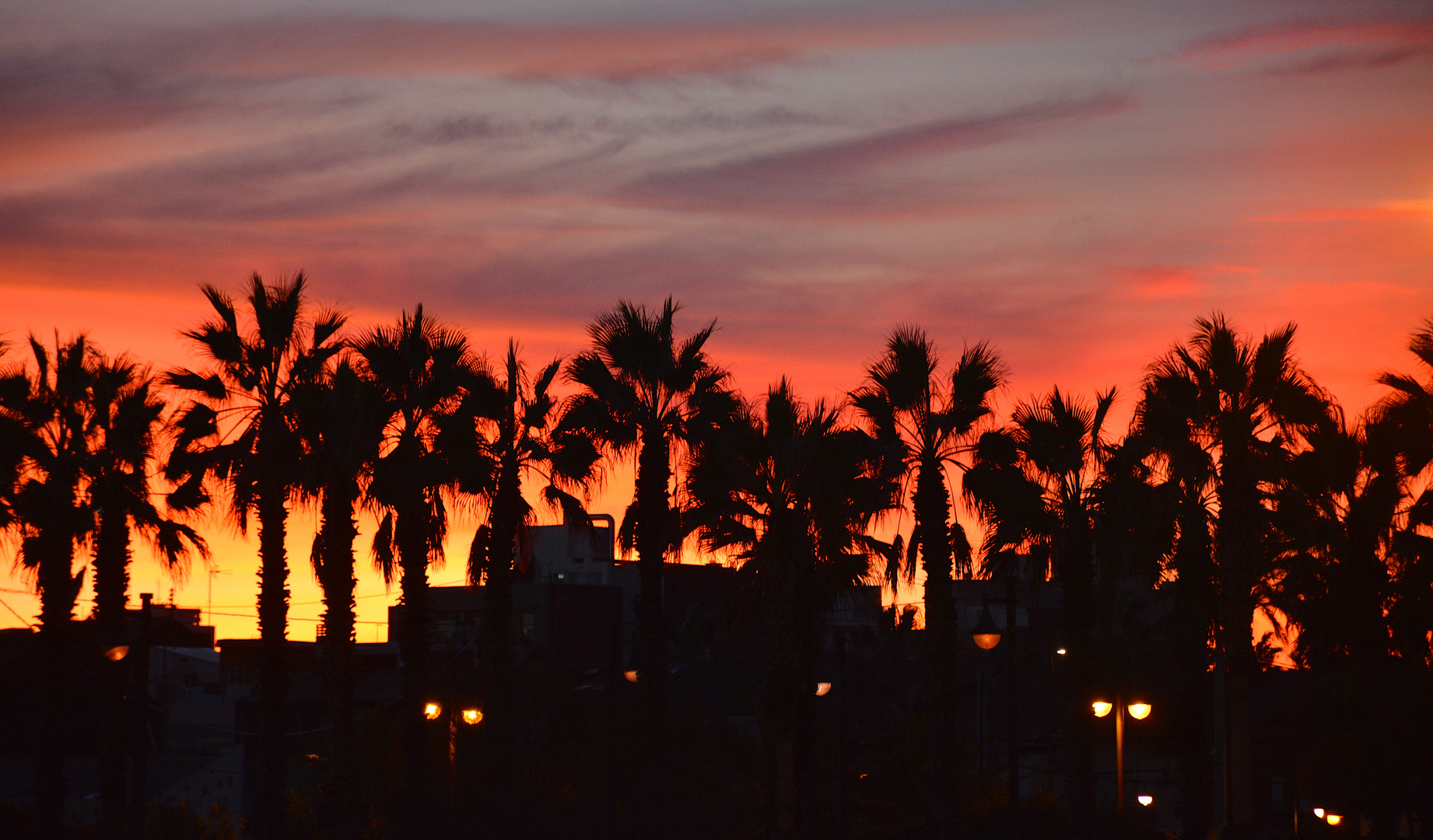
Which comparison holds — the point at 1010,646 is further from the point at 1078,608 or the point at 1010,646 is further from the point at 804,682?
the point at 1078,608

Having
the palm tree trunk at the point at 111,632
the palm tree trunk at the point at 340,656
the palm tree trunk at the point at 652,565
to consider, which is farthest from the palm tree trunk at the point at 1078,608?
the palm tree trunk at the point at 111,632

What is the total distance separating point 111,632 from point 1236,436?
87.6 feet

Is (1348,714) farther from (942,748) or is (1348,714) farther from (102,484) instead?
(102,484)

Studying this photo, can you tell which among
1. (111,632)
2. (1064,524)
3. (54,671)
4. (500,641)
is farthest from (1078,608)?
(54,671)

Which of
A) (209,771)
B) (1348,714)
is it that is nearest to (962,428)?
(1348,714)

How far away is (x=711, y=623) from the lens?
297 feet

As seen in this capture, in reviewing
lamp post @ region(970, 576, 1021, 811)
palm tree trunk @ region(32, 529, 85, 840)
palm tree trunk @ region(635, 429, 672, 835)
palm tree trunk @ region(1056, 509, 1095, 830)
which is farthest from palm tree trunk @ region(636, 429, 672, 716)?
palm tree trunk @ region(32, 529, 85, 840)

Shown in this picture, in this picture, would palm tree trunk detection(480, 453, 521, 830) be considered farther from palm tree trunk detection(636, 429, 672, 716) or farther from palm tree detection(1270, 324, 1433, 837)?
palm tree detection(1270, 324, 1433, 837)

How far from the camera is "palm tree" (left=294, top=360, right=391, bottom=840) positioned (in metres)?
30.4

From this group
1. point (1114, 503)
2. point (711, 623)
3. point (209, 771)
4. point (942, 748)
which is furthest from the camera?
point (711, 623)

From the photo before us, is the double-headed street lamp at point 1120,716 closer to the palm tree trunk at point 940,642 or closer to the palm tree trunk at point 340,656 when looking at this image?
the palm tree trunk at point 940,642

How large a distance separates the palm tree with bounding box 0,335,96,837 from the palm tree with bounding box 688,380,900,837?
55.1 feet

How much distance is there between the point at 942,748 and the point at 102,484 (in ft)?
72.1

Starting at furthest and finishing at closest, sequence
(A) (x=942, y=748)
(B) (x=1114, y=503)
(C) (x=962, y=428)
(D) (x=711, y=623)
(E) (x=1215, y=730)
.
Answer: (D) (x=711, y=623) → (B) (x=1114, y=503) → (C) (x=962, y=428) → (A) (x=942, y=748) → (E) (x=1215, y=730)
